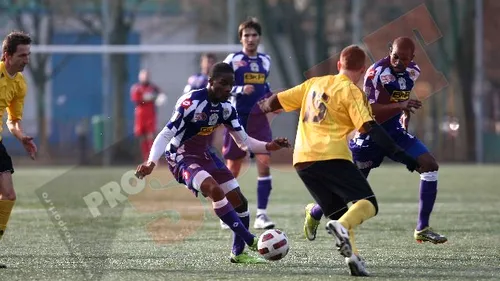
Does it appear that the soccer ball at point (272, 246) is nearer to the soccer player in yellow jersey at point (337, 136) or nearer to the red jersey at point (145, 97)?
the soccer player in yellow jersey at point (337, 136)

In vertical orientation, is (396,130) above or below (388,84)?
below

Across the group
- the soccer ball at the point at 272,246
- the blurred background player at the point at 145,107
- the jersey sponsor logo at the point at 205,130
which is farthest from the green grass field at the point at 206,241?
the blurred background player at the point at 145,107

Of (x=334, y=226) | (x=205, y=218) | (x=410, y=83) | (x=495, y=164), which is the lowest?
(x=495, y=164)

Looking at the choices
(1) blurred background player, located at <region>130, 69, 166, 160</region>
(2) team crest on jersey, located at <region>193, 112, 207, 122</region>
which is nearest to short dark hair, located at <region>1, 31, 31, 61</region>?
(2) team crest on jersey, located at <region>193, 112, 207, 122</region>

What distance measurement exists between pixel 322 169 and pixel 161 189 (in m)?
9.94

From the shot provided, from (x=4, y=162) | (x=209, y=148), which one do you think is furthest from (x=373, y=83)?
(x=4, y=162)

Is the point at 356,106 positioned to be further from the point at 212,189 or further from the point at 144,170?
the point at 144,170

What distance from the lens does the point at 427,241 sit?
9.41 m

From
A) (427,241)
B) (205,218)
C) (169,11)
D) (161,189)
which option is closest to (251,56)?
(205,218)

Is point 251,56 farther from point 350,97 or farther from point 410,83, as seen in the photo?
point 350,97

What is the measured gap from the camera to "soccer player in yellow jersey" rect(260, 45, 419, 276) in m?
7.28

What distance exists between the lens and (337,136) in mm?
7410

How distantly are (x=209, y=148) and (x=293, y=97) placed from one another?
106cm

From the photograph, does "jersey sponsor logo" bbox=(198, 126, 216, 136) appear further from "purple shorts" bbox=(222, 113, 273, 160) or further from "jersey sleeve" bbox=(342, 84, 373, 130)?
"purple shorts" bbox=(222, 113, 273, 160)
